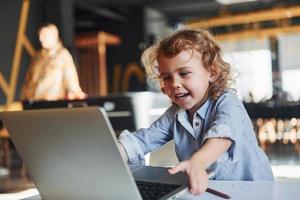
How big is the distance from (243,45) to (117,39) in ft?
9.61

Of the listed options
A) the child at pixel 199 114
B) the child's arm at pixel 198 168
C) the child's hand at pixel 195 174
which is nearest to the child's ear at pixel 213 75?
the child at pixel 199 114

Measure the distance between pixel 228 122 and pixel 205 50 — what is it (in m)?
0.22

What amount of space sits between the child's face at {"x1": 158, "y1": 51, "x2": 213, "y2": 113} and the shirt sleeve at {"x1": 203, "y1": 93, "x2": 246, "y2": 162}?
0.07 metres

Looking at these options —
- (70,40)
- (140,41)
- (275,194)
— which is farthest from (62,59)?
(140,41)

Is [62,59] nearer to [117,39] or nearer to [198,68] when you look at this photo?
[198,68]

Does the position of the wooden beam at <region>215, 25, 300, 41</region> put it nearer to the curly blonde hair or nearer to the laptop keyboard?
the curly blonde hair

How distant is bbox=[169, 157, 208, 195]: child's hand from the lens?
0.78m

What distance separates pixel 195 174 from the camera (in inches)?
31.1

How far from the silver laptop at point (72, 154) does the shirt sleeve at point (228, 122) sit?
190mm

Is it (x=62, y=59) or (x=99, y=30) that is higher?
(x=99, y=30)

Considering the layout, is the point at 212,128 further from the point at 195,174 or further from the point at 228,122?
the point at 195,174

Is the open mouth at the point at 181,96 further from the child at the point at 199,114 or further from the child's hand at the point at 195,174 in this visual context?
the child's hand at the point at 195,174

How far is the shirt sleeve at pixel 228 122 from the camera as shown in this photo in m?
0.97

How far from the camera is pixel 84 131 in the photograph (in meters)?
0.71
